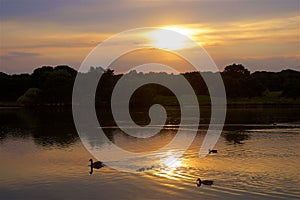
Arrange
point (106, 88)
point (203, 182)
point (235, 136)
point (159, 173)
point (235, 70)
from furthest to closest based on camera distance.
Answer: point (235, 70) < point (106, 88) < point (235, 136) < point (159, 173) < point (203, 182)

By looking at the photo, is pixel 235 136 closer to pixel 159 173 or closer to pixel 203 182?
pixel 159 173

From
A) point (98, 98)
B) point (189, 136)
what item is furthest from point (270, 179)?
point (98, 98)

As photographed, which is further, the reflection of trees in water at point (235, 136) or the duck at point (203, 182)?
the reflection of trees in water at point (235, 136)

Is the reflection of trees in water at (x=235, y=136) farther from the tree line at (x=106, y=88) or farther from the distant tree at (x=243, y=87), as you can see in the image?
the distant tree at (x=243, y=87)

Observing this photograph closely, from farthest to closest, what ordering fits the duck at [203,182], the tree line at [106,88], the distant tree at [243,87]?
the distant tree at [243,87]
the tree line at [106,88]
the duck at [203,182]

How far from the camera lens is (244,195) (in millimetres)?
17594

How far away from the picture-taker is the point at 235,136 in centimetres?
3800

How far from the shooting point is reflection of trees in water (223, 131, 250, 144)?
35.0 meters

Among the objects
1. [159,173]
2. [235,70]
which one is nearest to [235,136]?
[159,173]

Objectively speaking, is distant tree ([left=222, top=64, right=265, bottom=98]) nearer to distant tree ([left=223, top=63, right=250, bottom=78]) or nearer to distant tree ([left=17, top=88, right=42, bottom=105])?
distant tree ([left=223, top=63, right=250, bottom=78])

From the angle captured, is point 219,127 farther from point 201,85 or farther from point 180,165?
point 201,85

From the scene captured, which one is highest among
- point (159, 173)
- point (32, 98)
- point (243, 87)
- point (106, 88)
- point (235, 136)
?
point (243, 87)

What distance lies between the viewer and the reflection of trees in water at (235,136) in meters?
35.0

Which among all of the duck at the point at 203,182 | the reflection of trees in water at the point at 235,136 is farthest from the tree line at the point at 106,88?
the duck at the point at 203,182
